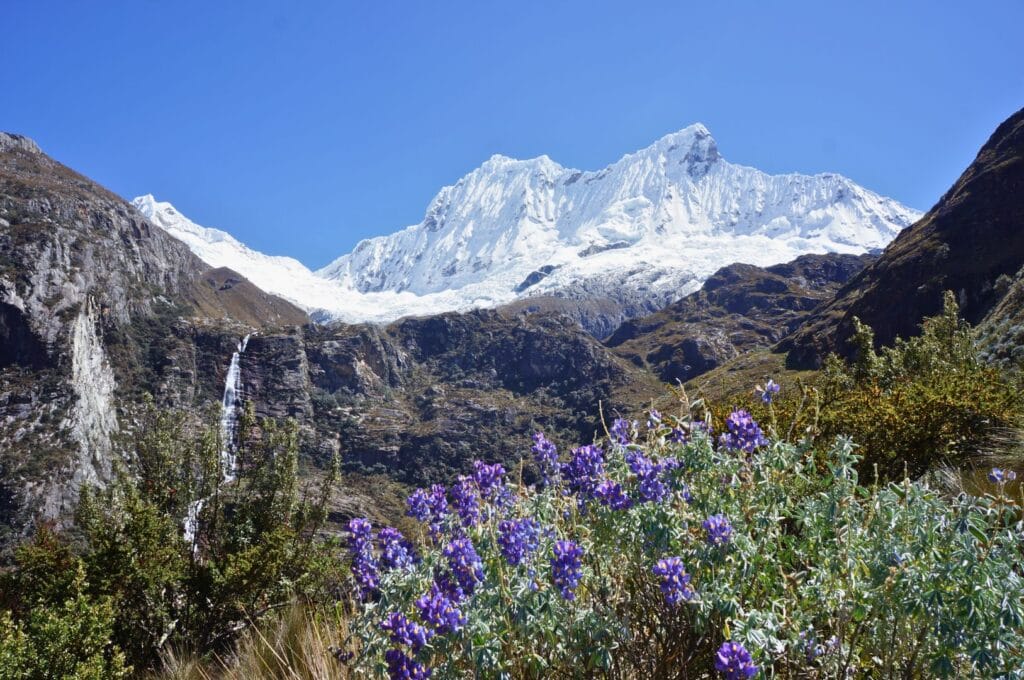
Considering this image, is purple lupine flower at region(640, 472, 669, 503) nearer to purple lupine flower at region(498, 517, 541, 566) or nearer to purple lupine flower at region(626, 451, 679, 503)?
purple lupine flower at region(626, 451, 679, 503)

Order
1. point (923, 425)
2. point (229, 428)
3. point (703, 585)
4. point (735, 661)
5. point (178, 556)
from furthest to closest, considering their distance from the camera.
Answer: point (229, 428) < point (923, 425) < point (178, 556) < point (703, 585) < point (735, 661)

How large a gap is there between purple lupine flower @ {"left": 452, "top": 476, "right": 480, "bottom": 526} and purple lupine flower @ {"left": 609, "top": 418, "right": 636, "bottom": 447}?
1.07 meters

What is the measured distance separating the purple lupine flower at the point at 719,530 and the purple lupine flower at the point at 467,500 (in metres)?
1.60

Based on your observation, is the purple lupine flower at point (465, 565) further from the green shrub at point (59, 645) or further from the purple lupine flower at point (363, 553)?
the green shrub at point (59, 645)

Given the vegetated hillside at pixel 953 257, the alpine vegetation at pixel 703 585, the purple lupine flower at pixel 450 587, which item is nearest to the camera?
the alpine vegetation at pixel 703 585

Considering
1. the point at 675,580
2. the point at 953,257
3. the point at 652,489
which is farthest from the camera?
the point at 953,257

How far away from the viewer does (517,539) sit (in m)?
3.42

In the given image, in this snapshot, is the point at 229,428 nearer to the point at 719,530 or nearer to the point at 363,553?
the point at 363,553

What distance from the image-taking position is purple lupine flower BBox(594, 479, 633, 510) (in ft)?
11.6

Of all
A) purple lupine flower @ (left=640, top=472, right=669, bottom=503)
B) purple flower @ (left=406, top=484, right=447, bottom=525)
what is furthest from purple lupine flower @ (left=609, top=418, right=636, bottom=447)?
purple flower @ (left=406, top=484, right=447, bottom=525)

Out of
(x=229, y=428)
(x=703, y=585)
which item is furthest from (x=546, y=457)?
(x=229, y=428)

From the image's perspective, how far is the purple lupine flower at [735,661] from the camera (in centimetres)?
257

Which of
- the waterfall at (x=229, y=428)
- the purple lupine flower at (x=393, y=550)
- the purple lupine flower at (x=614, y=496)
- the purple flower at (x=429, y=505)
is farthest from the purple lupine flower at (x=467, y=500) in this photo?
the waterfall at (x=229, y=428)

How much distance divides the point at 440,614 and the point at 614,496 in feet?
3.83
